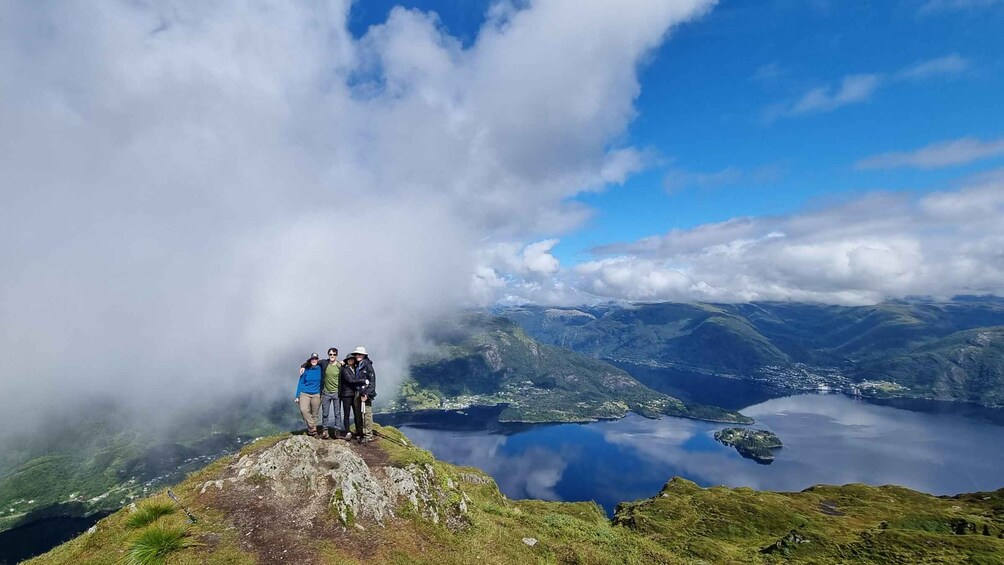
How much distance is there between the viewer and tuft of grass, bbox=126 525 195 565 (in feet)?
56.3

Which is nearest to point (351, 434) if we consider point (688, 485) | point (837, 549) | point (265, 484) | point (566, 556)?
point (265, 484)

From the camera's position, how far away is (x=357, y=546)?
20.9 meters

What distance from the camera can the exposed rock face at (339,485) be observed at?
23141 millimetres

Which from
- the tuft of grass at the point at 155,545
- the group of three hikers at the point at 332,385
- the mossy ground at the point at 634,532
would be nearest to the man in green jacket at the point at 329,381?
the group of three hikers at the point at 332,385

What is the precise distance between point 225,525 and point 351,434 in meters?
11.0

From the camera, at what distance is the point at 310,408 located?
95.2 feet

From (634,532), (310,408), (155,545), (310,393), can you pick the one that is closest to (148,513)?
(155,545)

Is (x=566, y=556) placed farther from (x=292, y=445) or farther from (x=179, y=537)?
(x=179, y=537)

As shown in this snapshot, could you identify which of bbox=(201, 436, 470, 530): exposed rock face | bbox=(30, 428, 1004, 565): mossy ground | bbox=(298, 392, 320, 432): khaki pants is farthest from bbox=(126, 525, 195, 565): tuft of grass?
bbox=(298, 392, 320, 432): khaki pants

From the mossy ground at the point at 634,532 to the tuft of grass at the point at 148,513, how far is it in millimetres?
301

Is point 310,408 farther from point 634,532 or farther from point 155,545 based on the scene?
point 634,532

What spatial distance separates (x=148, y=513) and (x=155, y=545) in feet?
11.7

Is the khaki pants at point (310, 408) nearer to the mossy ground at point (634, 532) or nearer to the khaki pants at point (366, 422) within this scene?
the mossy ground at point (634, 532)

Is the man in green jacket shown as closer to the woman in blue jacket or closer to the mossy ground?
the woman in blue jacket
